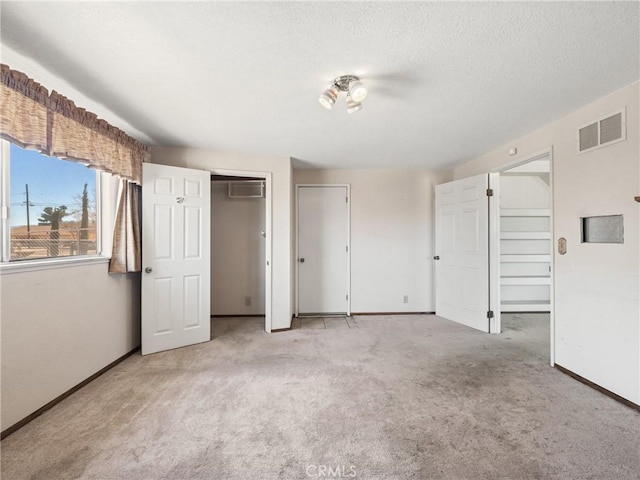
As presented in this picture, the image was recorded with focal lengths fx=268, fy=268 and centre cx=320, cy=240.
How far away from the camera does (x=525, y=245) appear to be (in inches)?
177

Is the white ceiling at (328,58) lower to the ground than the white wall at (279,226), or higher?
higher

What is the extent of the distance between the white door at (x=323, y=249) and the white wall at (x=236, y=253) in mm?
637

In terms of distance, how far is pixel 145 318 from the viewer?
2758 millimetres

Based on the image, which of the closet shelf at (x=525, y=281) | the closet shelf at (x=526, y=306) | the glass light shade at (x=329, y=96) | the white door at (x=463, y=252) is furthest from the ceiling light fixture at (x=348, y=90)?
the closet shelf at (x=526, y=306)

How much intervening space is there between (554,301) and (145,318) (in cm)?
398

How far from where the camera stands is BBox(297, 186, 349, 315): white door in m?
4.16

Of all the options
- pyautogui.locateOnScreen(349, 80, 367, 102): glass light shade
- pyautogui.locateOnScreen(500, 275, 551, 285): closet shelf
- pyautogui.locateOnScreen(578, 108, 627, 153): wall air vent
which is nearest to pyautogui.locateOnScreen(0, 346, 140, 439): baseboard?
pyautogui.locateOnScreen(349, 80, 367, 102): glass light shade

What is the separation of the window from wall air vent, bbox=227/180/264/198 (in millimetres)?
1774

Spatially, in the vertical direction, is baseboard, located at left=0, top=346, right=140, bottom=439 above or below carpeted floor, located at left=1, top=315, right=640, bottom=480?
above

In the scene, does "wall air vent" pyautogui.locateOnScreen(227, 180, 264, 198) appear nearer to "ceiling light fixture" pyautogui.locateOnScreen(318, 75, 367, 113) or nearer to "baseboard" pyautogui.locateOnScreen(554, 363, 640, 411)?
"ceiling light fixture" pyautogui.locateOnScreen(318, 75, 367, 113)

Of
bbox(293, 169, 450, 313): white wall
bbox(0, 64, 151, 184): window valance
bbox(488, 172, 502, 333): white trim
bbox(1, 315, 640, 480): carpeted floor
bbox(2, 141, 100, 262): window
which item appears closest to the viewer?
bbox(1, 315, 640, 480): carpeted floor

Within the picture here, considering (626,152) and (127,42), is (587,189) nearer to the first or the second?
(626,152)

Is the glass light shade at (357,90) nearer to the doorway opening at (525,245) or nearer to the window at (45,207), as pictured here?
the window at (45,207)

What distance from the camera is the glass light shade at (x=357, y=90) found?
5.54ft
